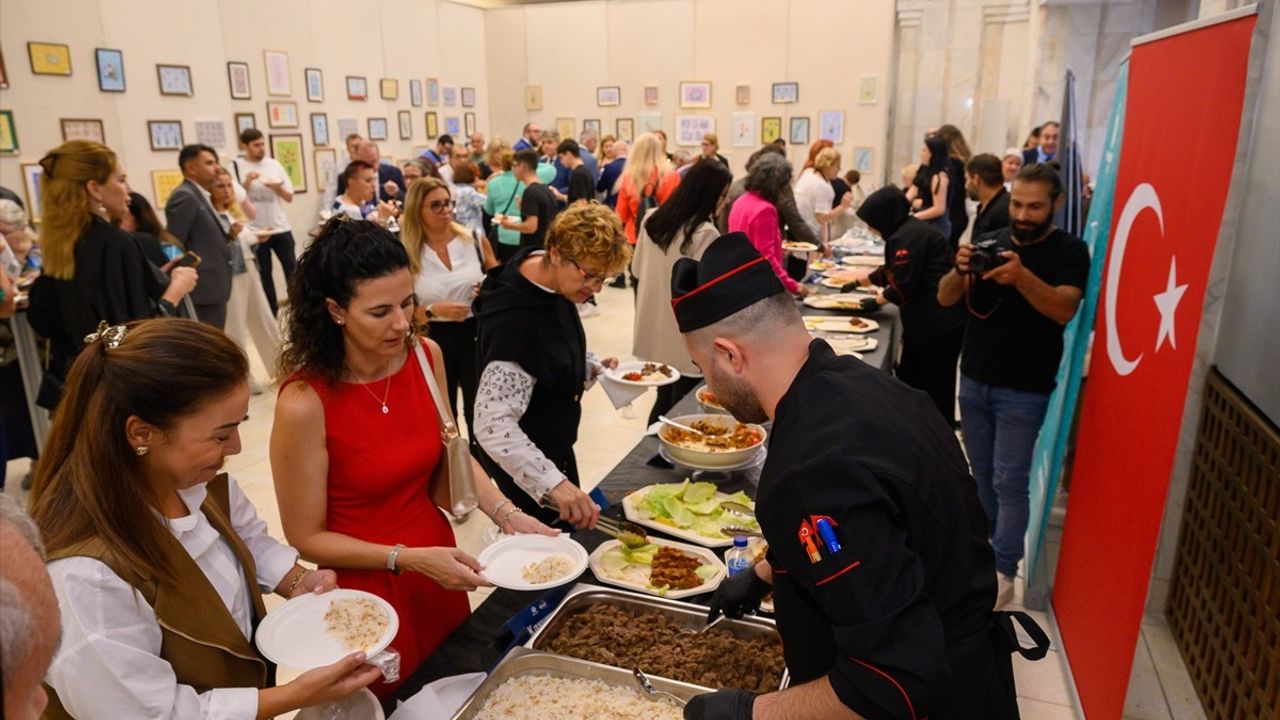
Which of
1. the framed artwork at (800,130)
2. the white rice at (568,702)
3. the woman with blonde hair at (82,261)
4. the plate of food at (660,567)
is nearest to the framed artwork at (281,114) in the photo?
the woman with blonde hair at (82,261)

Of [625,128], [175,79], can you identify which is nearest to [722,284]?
[175,79]

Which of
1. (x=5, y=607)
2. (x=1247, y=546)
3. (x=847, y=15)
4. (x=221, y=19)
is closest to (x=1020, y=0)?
(x=847, y=15)

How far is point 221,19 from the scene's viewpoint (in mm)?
8297

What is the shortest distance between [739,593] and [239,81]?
875 cm

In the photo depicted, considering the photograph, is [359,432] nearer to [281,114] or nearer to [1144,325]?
[1144,325]

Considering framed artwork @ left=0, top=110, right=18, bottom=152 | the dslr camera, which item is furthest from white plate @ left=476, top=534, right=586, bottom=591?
framed artwork @ left=0, top=110, right=18, bottom=152

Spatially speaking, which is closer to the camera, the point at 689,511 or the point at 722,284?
the point at 722,284

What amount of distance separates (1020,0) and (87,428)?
41.3 ft

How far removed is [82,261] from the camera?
3.87 metres

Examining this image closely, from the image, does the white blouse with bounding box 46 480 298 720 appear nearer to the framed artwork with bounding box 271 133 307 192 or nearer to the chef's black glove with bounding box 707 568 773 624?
the chef's black glove with bounding box 707 568 773 624

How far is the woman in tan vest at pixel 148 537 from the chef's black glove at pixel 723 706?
59cm

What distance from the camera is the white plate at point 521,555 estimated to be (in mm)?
1942

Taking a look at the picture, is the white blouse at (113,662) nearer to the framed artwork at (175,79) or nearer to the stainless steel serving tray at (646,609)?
the stainless steel serving tray at (646,609)

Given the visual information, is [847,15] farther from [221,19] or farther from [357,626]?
[357,626]
